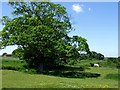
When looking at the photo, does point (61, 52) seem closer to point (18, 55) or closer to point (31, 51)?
point (31, 51)

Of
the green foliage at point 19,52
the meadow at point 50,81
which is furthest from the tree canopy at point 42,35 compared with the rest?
the meadow at point 50,81

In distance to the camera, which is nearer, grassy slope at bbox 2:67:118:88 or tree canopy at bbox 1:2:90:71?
grassy slope at bbox 2:67:118:88

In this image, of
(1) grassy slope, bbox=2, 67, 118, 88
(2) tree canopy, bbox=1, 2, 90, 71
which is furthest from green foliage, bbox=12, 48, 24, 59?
(1) grassy slope, bbox=2, 67, 118, 88

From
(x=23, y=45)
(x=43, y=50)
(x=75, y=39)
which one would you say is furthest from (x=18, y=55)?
(x=75, y=39)

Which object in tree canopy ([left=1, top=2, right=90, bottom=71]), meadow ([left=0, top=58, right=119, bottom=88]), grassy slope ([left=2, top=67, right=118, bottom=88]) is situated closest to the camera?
grassy slope ([left=2, top=67, right=118, bottom=88])

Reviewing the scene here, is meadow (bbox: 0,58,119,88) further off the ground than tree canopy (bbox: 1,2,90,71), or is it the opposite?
tree canopy (bbox: 1,2,90,71)

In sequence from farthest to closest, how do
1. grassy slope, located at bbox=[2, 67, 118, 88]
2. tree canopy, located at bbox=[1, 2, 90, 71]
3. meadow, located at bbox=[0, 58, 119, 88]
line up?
tree canopy, located at bbox=[1, 2, 90, 71], meadow, located at bbox=[0, 58, 119, 88], grassy slope, located at bbox=[2, 67, 118, 88]

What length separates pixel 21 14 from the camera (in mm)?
57688

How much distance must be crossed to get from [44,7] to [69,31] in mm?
6414

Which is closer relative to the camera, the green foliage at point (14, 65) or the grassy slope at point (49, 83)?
the grassy slope at point (49, 83)

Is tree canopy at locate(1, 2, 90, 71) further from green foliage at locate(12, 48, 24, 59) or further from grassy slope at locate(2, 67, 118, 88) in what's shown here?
grassy slope at locate(2, 67, 118, 88)

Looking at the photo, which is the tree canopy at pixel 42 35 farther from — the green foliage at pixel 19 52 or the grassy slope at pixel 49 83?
the grassy slope at pixel 49 83

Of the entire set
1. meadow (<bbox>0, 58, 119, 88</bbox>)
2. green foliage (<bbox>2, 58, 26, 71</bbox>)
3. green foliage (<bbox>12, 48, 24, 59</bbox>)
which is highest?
green foliage (<bbox>12, 48, 24, 59</bbox>)

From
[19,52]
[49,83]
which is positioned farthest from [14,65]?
[49,83]
